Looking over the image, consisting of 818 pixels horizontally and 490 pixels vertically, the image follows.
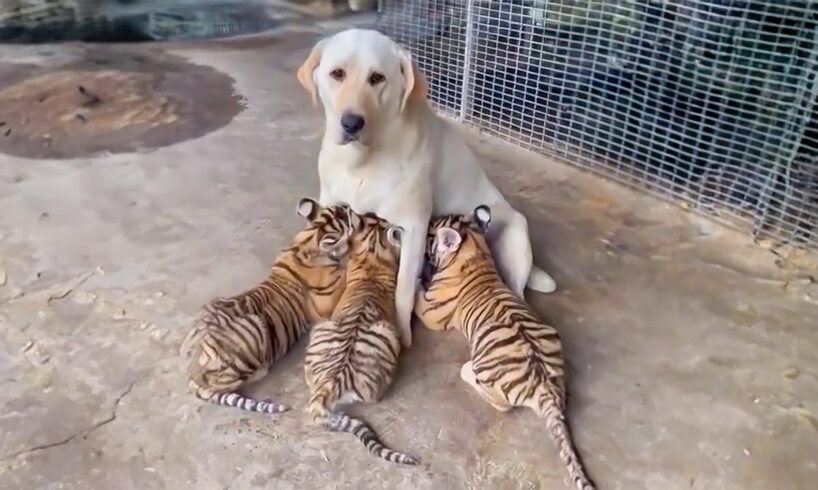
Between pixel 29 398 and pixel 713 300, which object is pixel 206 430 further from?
pixel 713 300

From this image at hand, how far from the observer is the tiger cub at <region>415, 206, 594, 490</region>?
2.02 meters

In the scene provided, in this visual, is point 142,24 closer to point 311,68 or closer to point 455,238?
point 311,68

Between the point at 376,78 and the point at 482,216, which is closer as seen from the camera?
the point at 376,78

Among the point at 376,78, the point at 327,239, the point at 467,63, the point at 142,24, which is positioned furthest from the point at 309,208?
the point at 142,24

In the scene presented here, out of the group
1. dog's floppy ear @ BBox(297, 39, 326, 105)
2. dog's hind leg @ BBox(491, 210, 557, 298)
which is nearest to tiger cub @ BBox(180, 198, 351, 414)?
dog's floppy ear @ BBox(297, 39, 326, 105)

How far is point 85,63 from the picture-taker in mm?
5059

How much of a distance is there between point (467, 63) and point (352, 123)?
6.66ft

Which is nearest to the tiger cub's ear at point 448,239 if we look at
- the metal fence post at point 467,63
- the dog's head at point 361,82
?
the dog's head at point 361,82

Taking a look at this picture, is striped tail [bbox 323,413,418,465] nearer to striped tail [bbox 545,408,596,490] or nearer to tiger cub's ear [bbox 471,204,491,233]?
striped tail [bbox 545,408,596,490]

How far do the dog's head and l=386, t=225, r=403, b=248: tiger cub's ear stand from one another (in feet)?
0.88

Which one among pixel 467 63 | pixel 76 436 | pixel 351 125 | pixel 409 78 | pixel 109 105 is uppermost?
pixel 409 78

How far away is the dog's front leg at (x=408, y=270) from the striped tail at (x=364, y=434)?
1.35 feet

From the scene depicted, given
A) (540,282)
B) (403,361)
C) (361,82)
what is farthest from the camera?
(540,282)

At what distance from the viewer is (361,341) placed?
2094 mm
